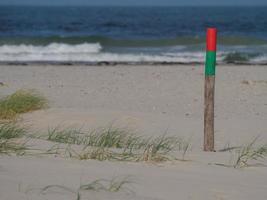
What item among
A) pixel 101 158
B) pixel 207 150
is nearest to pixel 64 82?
pixel 207 150

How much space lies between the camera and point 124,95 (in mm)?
12125

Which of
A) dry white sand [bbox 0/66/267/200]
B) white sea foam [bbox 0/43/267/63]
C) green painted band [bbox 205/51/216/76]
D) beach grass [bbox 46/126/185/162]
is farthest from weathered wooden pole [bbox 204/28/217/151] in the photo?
white sea foam [bbox 0/43/267/63]

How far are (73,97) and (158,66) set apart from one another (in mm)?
7746

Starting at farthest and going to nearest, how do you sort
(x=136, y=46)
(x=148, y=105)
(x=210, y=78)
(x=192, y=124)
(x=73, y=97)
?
(x=136, y=46) < (x=73, y=97) < (x=148, y=105) < (x=192, y=124) < (x=210, y=78)

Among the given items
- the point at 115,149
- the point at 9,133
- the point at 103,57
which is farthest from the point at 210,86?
the point at 103,57

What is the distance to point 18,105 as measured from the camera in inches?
345

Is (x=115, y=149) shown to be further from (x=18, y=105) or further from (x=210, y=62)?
(x=18, y=105)

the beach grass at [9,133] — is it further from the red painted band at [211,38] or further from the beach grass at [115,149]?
the red painted band at [211,38]

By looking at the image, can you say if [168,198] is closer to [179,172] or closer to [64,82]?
[179,172]

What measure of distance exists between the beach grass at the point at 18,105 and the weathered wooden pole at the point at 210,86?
118 inches

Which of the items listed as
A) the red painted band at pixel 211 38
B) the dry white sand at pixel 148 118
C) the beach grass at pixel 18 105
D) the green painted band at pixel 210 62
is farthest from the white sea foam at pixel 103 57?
the red painted band at pixel 211 38

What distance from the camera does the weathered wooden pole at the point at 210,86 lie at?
573cm

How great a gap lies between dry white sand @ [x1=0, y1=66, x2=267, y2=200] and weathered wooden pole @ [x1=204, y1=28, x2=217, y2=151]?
21 cm

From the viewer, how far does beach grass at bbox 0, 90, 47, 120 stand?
27.1 ft
